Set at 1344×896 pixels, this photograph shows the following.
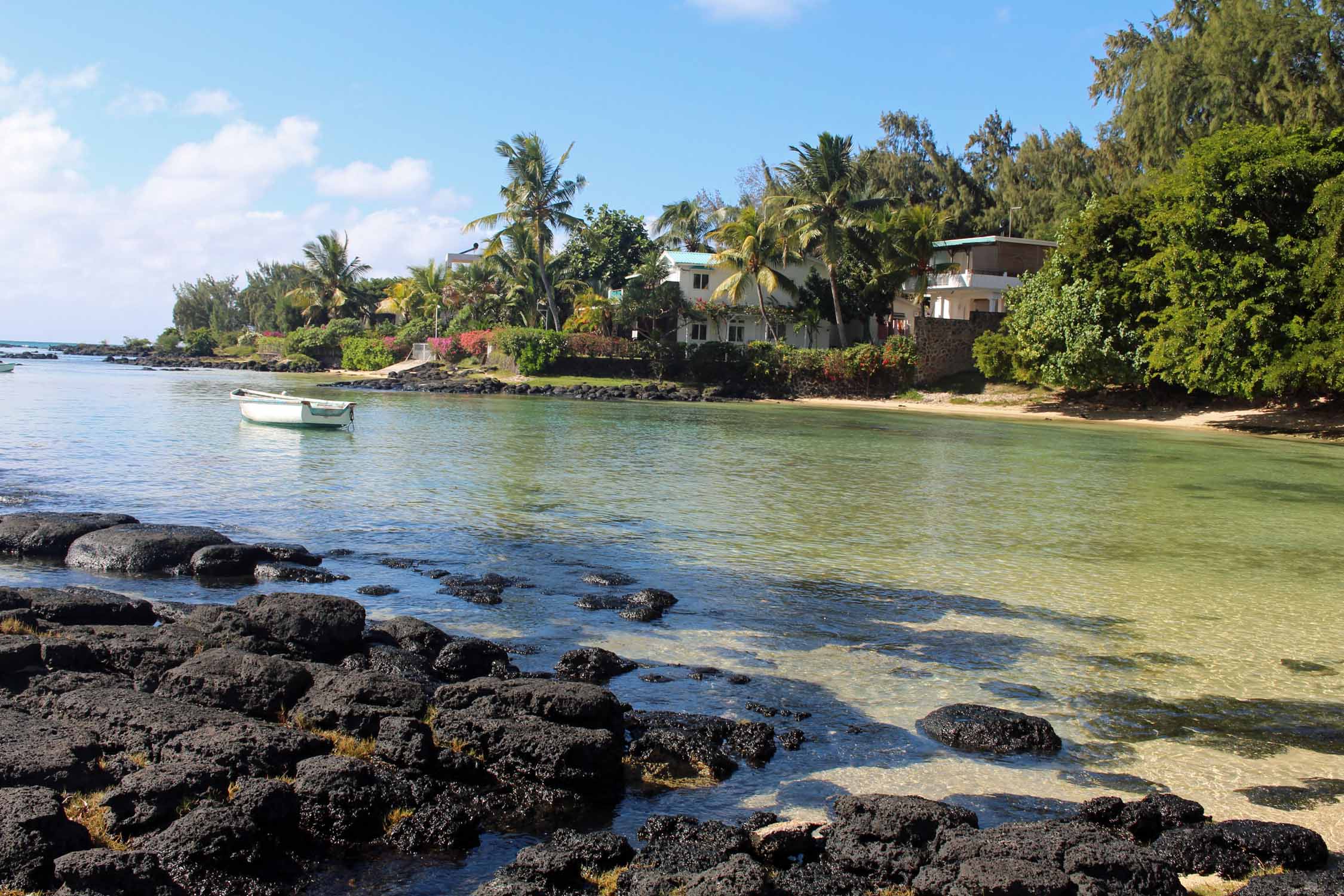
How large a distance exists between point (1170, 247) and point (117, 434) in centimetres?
3751

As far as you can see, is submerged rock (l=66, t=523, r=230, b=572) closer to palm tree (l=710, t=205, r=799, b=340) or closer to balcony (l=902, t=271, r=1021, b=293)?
palm tree (l=710, t=205, r=799, b=340)

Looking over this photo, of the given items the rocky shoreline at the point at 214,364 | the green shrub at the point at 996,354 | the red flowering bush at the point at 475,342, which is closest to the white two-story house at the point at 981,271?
the green shrub at the point at 996,354

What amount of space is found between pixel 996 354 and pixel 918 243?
8.78 metres

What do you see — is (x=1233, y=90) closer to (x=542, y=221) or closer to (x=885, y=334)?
(x=885, y=334)

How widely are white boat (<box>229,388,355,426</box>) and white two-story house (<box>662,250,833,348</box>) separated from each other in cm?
3108

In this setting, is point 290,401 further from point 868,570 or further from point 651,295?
point 651,295

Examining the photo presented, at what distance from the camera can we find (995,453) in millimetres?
31250

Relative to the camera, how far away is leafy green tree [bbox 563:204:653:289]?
67062 mm

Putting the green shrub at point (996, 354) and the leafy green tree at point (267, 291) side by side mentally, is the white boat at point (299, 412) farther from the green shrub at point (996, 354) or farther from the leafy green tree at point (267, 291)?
the leafy green tree at point (267, 291)

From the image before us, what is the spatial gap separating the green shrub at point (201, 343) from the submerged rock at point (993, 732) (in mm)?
97486

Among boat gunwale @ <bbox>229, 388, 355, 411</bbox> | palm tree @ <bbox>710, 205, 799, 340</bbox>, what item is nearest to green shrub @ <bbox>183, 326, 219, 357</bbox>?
palm tree @ <bbox>710, 205, 799, 340</bbox>

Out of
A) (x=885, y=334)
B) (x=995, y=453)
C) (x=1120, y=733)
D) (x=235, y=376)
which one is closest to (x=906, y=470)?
(x=995, y=453)

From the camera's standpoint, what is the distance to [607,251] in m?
66.8

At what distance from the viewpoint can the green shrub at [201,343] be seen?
9500cm
